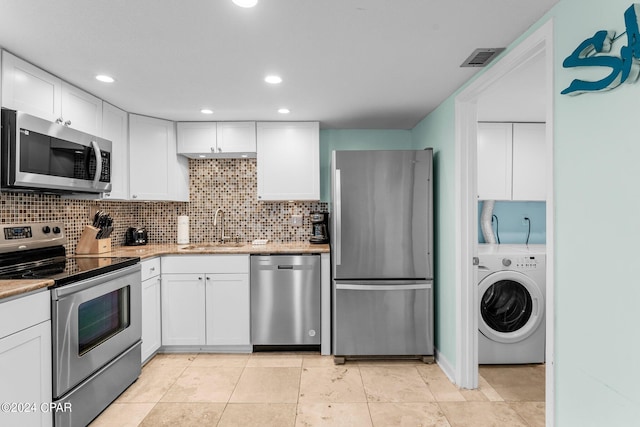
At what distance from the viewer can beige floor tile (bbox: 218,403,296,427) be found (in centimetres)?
207

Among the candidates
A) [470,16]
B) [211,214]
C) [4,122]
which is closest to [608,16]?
[470,16]

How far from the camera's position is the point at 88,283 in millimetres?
1986

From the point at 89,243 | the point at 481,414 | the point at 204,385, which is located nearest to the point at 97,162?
the point at 89,243

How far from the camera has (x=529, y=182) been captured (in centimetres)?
330

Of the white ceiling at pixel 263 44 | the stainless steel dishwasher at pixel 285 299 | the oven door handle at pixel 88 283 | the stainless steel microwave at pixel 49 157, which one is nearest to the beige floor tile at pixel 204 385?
the stainless steel dishwasher at pixel 285 299

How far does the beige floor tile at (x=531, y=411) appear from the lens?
2.10 metres

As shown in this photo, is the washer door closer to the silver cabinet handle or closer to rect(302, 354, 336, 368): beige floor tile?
the silver cabinet handle

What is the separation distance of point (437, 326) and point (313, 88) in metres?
2.25

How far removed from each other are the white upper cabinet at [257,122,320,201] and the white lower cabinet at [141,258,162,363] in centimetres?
118

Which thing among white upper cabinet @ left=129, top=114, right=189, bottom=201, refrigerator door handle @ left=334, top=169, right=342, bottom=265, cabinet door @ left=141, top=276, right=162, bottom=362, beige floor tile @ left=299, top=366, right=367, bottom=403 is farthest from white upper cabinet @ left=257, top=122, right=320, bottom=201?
beige floor tile @ left=299, top=366, right=367, bottom=403

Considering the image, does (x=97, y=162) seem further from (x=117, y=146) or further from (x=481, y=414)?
(x=481, y=414)

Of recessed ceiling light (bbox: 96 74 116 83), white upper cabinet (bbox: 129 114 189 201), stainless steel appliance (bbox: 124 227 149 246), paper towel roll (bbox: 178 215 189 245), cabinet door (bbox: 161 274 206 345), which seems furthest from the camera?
paper towel roll (bbox: 178 215 189 245)

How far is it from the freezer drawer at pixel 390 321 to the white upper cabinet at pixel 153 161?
201 centimetres

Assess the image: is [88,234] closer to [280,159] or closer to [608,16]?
[280,159]
